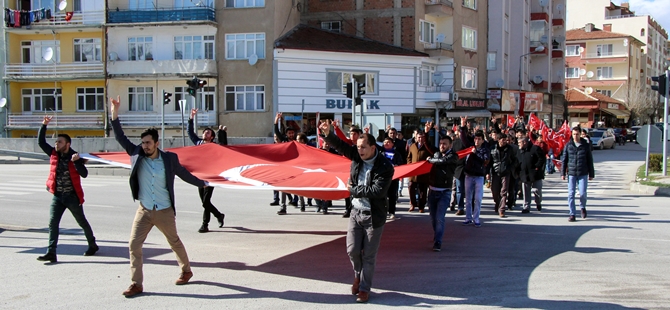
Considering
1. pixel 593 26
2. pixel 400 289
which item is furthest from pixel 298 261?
pixel 593 26

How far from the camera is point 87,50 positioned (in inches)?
1491

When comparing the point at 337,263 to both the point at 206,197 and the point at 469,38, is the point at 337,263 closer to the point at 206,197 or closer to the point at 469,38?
the point at 206,197

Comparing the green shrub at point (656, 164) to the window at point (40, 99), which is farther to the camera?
the window at point (40, 99)

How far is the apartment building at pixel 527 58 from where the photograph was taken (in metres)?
45.9

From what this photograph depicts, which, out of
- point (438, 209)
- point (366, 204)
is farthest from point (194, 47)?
point (366, 204)

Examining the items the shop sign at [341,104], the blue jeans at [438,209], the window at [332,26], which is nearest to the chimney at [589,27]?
the window at [332,26]

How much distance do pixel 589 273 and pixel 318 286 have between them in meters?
3.72

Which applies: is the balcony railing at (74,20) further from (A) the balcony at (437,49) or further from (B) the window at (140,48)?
(A) the balcony at (437,49)

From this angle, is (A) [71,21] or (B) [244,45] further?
(A) [71,21]

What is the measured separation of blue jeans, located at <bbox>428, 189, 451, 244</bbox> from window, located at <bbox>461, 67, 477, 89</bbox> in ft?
110

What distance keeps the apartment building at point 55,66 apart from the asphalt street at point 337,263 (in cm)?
2533

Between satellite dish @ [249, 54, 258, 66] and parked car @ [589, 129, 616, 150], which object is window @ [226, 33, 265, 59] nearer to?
Answer: satellite dish @ [249, 54, 258, 66]

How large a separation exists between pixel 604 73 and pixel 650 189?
76.1 m

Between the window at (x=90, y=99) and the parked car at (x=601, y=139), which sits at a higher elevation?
the window at (x=90, y=99)
